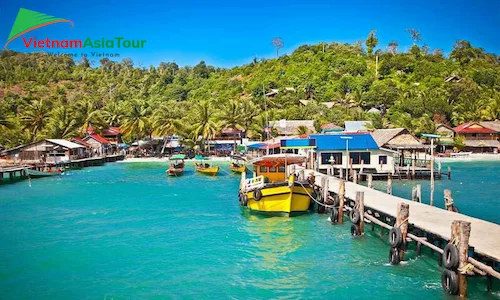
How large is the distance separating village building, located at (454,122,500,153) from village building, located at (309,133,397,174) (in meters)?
42.2

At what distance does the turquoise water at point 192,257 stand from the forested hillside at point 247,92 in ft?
144

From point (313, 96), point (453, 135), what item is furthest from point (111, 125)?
point (453, 135)

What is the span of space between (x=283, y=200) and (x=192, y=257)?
313 inches

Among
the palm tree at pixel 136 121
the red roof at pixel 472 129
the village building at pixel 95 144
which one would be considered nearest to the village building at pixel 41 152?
the village building at pixel 95 144

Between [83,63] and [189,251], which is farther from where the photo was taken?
[83,63]

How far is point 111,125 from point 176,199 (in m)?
58.4

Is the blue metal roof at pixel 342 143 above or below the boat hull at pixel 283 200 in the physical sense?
above

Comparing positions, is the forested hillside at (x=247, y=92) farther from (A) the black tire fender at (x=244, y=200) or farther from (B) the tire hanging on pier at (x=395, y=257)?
(B) the tire hanging on pier at (x=395, y=257)

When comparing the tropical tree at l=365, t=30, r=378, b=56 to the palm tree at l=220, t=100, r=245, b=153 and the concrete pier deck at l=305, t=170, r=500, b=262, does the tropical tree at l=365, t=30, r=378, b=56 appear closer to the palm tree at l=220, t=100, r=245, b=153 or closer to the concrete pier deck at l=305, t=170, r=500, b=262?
the palm tree at l=220, t=100, r=245, b=153

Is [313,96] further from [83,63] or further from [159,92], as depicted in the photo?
[83,63]

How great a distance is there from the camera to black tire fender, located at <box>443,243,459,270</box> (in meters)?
12.5

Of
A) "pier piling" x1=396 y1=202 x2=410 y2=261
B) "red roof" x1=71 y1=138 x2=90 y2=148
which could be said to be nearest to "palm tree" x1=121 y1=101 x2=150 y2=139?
"red roof" x1=71 y1=138 x2=90 y2=148

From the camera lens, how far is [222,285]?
15078mm

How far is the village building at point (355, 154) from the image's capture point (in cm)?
3966
